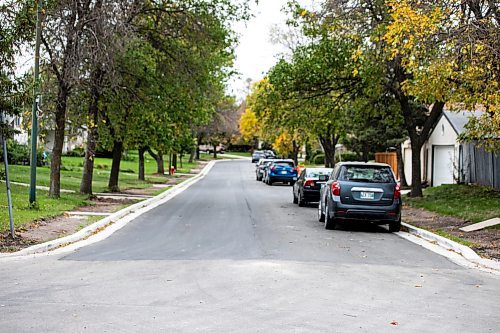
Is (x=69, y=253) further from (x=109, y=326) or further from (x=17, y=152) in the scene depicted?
(x=17, y=152)

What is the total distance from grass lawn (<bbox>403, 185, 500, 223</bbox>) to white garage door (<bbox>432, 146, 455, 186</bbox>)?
340 cm

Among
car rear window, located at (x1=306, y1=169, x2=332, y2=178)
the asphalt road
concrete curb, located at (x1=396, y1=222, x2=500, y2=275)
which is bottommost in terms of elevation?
concrete curb, located at (x1=396, y1=222, x2=500, y2=275)

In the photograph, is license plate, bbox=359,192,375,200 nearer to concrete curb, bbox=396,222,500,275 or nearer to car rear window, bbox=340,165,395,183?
car rear window, bbox=340,165,395,183

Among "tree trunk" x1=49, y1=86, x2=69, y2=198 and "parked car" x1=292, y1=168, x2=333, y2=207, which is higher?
"tree trunk" x1=49, y1=86, x2=69, y2=198

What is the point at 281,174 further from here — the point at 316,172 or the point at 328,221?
the point at 328,221

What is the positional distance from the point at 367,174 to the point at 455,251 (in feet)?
12.7

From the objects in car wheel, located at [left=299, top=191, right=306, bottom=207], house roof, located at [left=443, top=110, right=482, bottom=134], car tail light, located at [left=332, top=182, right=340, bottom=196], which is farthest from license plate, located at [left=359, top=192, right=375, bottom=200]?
house roof, located at [left=443, top=110, right=482, bottom=134]

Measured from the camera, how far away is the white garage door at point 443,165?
32.6 m

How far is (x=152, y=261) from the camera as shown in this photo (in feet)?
37.5

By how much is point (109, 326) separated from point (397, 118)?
2450 cm

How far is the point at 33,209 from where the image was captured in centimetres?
1830

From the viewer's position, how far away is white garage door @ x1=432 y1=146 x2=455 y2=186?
107 ft

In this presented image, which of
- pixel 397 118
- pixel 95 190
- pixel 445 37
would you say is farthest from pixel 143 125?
pixel 445 37

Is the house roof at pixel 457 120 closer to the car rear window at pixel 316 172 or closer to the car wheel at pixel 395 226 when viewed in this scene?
the car rear window at pixel 316 172
